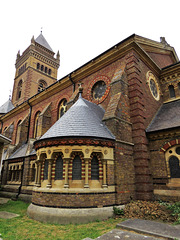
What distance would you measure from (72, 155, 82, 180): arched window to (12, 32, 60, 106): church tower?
102 feet

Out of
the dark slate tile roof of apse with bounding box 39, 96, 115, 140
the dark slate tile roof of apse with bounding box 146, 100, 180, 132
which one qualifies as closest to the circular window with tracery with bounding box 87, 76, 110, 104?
the dark slate tile roof of apse with bounding box 39, 96, 115, 140

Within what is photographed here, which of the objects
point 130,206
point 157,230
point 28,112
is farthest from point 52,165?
point 28,112

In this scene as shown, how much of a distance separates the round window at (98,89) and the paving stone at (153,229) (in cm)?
936

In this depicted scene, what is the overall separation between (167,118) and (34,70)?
34.4 meters

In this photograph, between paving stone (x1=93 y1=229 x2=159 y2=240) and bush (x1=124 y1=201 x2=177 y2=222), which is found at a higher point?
bush (x1=124 y1=201 x2=177 y2=222)

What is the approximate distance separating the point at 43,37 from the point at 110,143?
45910 mm

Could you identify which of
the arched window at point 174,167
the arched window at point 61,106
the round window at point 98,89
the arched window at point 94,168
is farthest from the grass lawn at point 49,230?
the arched window at point 61,106

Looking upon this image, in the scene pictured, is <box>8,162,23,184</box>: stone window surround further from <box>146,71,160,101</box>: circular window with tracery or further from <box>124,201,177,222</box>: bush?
<box>146,71,160,101</box>: circular window with tracery

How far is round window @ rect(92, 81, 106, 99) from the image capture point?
14.1 metres

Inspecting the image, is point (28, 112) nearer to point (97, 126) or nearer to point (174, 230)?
point (97, 126)

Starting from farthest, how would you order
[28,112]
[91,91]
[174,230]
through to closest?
[28,112] < [91,91] < [174,230]

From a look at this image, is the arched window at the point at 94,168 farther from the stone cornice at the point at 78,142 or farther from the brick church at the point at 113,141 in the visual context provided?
the stone cornice at the point at 78,142

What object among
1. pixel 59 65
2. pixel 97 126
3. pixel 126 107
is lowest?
pixel 97 126

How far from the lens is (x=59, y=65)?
4588 centimetres
